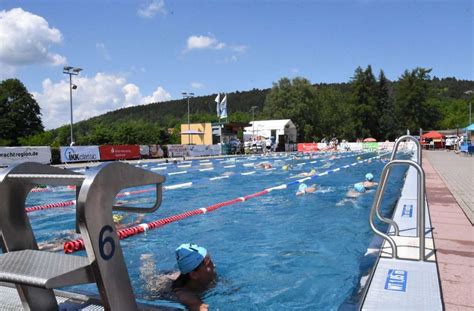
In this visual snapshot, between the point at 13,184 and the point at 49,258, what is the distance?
53cm

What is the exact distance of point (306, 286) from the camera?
450cm

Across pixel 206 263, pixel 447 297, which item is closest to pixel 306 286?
pixel 206 263

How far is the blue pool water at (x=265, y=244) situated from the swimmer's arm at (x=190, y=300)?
13 centimetres

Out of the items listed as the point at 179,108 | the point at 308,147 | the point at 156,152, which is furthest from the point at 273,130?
the point at 179,108

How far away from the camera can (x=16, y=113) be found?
57969 millimetres

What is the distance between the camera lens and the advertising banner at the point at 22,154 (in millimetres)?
20828

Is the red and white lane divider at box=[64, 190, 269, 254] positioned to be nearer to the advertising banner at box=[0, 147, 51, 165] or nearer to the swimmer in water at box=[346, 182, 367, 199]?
the swimmer in water at box=[346, 182, 367, 199]

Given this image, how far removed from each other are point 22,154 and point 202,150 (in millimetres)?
16748

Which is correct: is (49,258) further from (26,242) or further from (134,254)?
(134,254)

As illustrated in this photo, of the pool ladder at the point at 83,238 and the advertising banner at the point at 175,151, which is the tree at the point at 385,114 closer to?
the advertising banner at the point at 175,151

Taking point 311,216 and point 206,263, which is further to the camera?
point 311,216

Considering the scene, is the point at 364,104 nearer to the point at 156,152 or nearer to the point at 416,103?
the point at 416,103

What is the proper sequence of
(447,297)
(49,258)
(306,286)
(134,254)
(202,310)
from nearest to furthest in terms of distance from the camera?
(49,258)
(447,297)
(202,310)
(306,286)
(134,254)

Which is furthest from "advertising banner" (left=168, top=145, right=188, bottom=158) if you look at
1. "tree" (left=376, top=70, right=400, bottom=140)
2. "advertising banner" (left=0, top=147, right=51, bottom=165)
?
"tree" (left=376, top=70, right=400, bottom=140)
